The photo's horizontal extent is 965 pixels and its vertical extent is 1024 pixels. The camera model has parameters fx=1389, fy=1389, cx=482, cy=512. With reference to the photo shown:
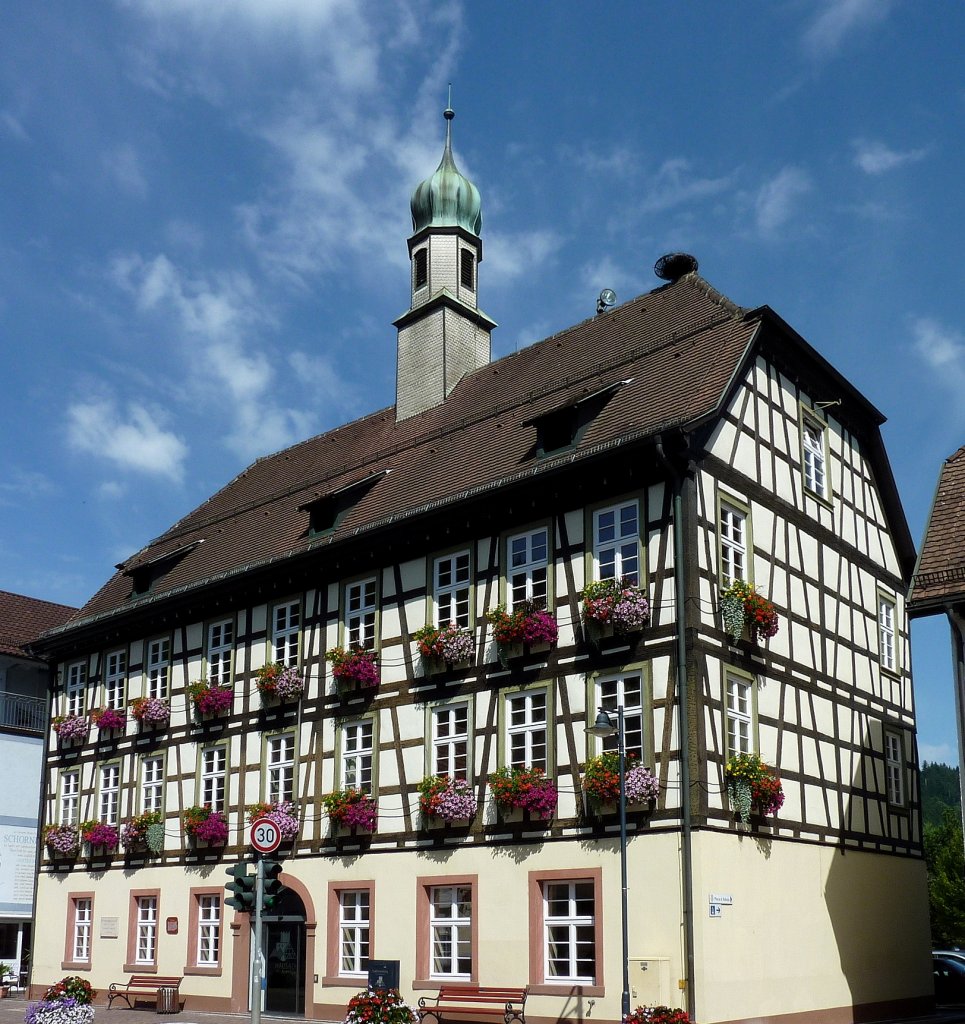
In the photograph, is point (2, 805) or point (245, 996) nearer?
point (245, 996)

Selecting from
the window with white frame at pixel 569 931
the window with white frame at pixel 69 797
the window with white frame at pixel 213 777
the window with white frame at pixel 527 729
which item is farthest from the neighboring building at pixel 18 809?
the window with white frame at pixel 569 931

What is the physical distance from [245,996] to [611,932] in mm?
9609

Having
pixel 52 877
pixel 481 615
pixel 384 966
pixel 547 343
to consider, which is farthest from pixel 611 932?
pixel 52 877

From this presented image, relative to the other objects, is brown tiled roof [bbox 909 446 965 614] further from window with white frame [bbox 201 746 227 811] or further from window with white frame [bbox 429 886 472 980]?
window with white frame [bbox 201 746 227 811]

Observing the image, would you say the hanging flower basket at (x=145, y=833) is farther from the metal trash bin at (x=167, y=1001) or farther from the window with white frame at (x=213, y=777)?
the metal trash bin at (x=167, y=1001)

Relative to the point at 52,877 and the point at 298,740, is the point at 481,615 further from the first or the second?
the point at 52,877

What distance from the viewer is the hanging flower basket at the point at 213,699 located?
30641mm

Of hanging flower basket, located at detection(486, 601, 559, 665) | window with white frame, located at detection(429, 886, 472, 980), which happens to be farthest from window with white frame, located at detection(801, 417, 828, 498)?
window with white frame, located at detection(429, 886, 472, 980)

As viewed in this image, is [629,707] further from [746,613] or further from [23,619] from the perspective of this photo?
[23,619]

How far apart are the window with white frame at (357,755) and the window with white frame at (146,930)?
669 cm

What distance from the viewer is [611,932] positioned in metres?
22.3

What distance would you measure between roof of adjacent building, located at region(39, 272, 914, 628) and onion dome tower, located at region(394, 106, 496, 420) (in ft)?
2.30

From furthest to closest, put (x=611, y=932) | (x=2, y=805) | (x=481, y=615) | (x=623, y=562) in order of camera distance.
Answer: (x=2, y=805) < (x=481, y=615) < (x=623, y=562) < (x=611, y=932)

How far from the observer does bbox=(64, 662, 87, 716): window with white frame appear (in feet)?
118
